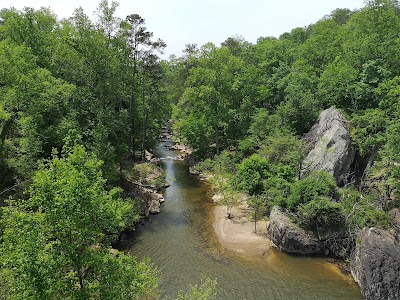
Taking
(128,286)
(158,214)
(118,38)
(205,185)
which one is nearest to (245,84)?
(205,185)

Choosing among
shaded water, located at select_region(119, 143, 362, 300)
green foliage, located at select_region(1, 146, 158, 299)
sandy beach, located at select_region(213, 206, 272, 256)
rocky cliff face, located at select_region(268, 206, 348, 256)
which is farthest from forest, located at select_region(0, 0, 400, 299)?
shaded water, located at select_region(119, 143, 362, 300)

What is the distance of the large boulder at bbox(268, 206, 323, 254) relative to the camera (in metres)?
23.4

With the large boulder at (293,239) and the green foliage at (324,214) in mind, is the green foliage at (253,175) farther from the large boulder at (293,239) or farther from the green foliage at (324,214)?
the green foliage at (324,214)

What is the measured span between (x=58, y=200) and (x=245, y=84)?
38262mm

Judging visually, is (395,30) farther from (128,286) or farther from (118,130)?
(128,286)

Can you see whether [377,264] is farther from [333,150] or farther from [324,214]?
[333,150]

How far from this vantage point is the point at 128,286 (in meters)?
12.2

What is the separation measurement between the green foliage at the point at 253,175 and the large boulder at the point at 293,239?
5220 millimetres

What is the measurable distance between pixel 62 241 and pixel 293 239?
17439 mm

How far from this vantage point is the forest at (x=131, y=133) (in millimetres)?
10914

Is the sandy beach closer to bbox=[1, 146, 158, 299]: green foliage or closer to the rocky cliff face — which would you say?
the rocky cliff face

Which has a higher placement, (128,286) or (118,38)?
(118,38)

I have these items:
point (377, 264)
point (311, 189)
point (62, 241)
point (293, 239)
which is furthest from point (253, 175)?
point (62, 241)

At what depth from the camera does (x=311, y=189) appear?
24.9 m
